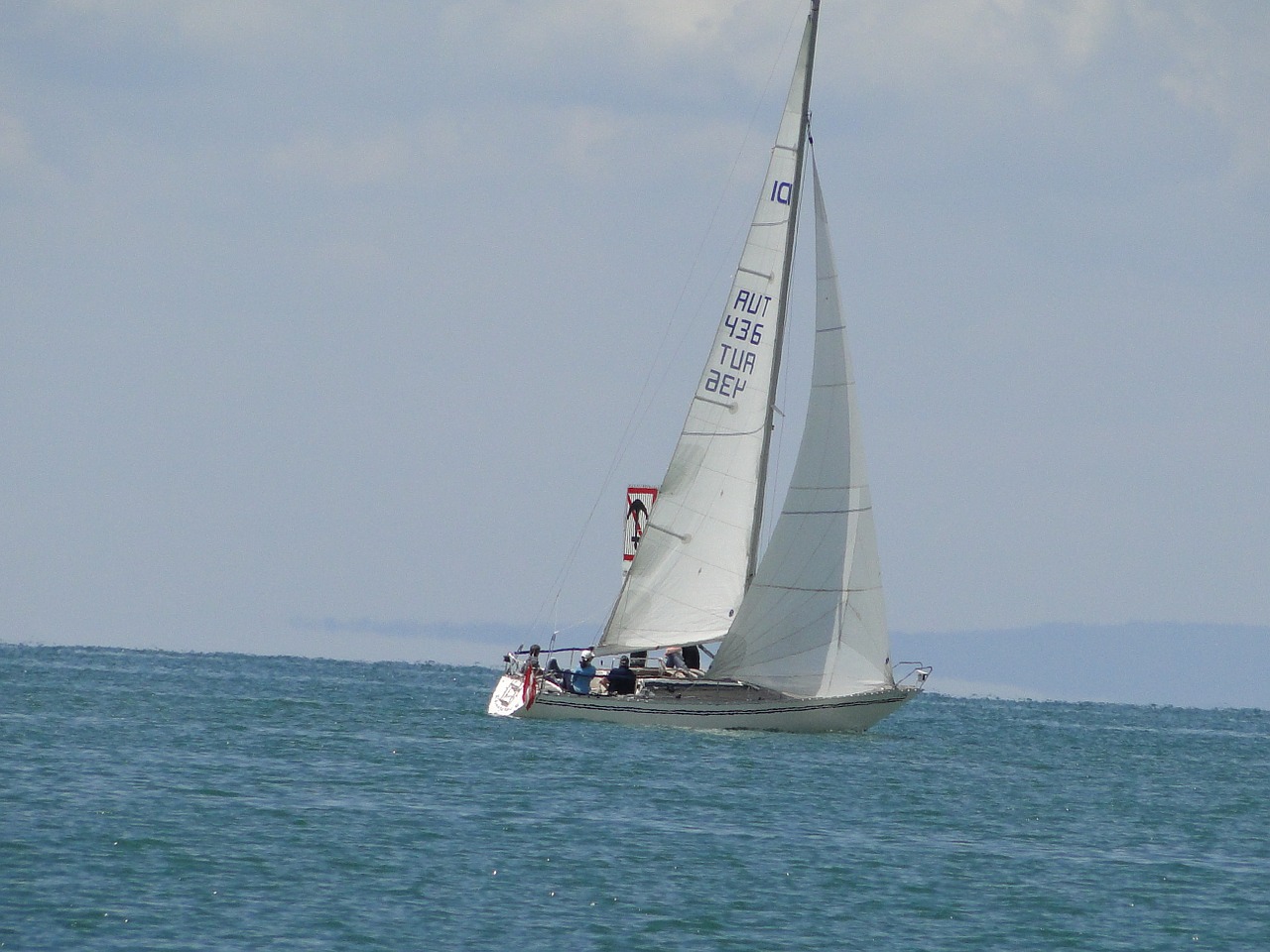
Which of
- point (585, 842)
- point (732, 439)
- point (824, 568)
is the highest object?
point (732, 439)

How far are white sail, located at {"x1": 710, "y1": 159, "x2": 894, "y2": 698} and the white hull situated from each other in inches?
13.1

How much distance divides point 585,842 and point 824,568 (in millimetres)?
13741

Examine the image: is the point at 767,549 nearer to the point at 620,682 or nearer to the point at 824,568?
the point at 824,568

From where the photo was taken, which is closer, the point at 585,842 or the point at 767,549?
the point at 585,842

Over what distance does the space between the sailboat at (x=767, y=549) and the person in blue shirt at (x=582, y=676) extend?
12cm

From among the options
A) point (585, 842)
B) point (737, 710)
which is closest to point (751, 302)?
point (737, 710)

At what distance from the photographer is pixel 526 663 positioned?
41344 mm

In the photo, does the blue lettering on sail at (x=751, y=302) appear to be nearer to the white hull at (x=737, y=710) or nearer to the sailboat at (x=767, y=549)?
the sailboat at (x=767, y=549)

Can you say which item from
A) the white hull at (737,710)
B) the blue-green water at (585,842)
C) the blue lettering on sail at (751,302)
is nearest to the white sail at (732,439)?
the blue lettering on sail at (751,302)

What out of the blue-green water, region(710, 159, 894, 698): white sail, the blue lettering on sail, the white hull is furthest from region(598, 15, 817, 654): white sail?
the blue-green water

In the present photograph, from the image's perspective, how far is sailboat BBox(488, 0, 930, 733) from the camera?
3831 cm

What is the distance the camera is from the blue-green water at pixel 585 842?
20.4 metres

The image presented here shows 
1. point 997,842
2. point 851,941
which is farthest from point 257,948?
point 997,842

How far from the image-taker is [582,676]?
40.2 m
